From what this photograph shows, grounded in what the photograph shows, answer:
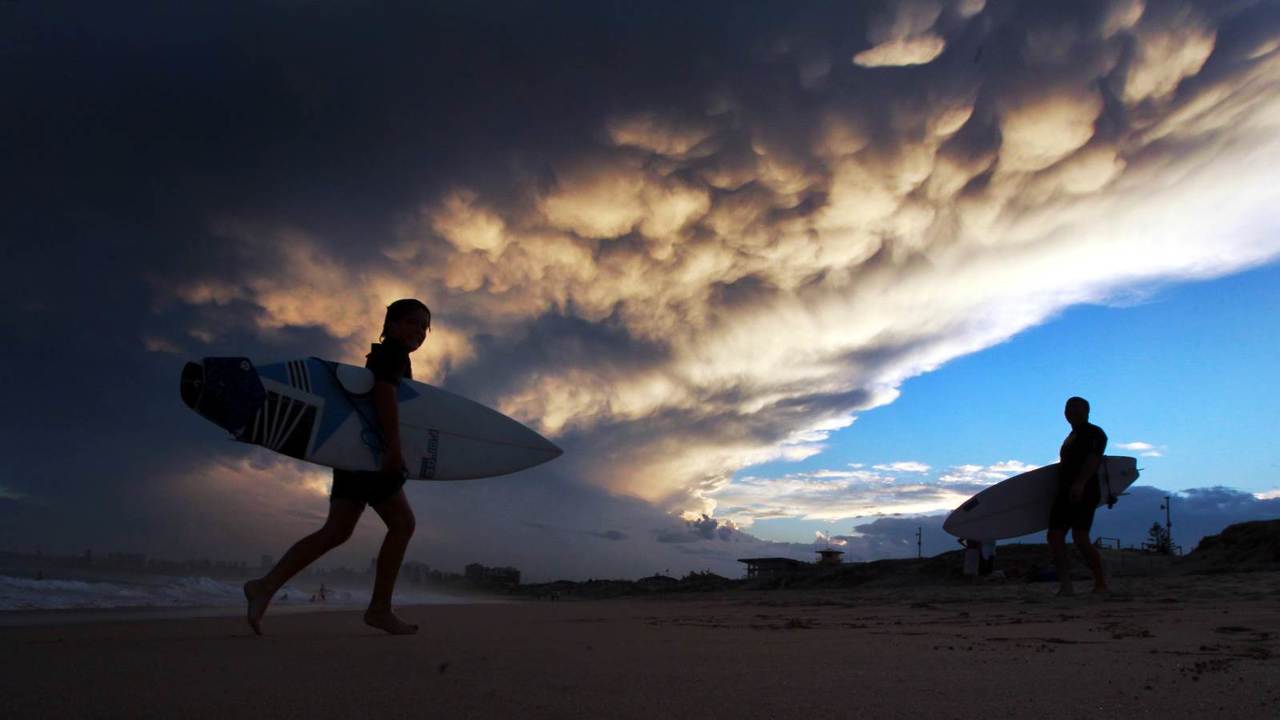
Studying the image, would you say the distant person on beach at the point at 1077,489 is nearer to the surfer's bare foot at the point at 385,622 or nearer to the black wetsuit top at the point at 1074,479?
the black wetsuit top at the point at 1074,479

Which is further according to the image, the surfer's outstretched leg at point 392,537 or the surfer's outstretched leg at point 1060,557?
the surfer's outstretched leg at point 1060,557

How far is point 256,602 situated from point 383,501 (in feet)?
2.23

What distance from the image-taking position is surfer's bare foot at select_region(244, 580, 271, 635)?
125 inches

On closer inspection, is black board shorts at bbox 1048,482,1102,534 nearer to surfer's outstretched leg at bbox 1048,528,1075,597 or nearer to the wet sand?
surfer's outstretched leg at bbox 1048,528,1075,597

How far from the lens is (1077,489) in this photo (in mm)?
6398

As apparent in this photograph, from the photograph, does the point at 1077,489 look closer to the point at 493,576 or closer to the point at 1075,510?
the point at 1075,510

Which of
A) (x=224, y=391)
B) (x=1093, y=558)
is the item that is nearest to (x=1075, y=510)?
(x=1093, y=558)

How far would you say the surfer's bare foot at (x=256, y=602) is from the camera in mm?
3178

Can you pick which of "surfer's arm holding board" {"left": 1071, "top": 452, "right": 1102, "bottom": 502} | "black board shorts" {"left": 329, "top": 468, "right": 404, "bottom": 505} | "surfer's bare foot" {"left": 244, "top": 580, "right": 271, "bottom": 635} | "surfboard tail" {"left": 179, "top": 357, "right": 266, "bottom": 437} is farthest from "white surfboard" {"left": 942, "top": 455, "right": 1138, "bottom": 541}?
"surfboard tail" {"left": 179, "top": 357, "right": 266, "bottom": 437}

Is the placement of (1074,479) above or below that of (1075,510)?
above

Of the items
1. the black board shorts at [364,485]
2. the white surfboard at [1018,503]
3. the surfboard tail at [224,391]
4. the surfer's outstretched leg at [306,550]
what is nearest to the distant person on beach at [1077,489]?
the white surfboard at [1018,503]

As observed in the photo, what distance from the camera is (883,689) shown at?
1730mm

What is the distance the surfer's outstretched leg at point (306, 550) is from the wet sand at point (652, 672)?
20 cm

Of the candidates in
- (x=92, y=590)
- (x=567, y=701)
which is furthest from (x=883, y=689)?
(x=92, y=590)
